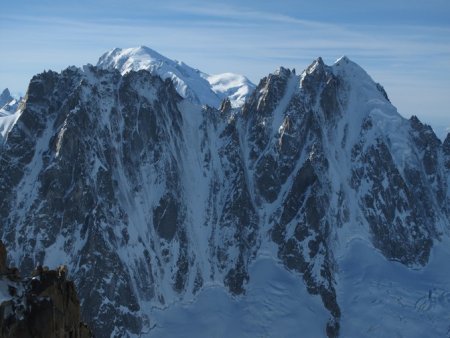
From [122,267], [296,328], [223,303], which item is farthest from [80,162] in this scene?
[296,328]

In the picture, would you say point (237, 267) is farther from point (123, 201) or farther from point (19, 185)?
point (19, 185)

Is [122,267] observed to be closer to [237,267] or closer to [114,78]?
[237,267]

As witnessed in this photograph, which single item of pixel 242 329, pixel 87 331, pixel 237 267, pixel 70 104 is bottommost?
pixel 242 329

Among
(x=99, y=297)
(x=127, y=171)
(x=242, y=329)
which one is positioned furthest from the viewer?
(x=127, y=171)

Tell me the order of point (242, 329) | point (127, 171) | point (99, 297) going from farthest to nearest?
1. point (127, 171)
2. point (242, 329)
3. point (99, 297)

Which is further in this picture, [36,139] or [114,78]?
[114,78]

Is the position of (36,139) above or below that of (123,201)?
above
